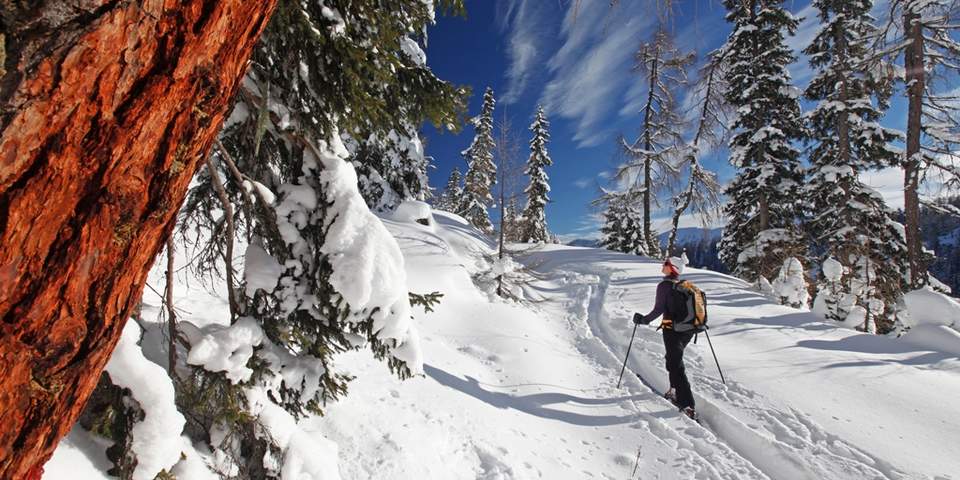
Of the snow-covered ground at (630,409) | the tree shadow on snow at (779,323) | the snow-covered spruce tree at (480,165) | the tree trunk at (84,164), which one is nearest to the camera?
the tree trunk at (84,164)

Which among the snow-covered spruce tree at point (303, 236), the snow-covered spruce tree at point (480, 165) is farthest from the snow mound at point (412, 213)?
the snow-covered spruce tree at point (303, 236)

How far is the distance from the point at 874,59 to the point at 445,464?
8.70 meters

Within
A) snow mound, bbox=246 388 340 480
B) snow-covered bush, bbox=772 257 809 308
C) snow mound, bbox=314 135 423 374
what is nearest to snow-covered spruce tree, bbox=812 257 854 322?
snow-covered bush, bbox=772 257 809 308

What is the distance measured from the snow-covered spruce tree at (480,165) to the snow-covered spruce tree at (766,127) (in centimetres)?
1166

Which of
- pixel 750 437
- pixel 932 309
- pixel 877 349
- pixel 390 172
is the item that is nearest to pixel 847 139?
pixel 932 309

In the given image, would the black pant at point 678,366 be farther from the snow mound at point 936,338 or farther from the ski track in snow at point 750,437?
the snow mound at point 936,338

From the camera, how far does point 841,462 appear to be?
4.20 meters

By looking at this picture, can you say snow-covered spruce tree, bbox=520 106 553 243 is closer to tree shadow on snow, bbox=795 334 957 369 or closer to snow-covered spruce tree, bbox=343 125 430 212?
snow-covered spruce tree, bbox=343 125 430 212

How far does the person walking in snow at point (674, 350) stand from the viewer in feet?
18.2

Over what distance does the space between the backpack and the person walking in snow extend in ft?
0.19

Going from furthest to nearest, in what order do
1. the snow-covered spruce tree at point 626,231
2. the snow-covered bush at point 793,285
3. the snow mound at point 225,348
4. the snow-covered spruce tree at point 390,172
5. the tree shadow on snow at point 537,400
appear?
the snow-covered spruce tree at point 626,231, the snow-covered spruce tree at point 390,172, the snow-covered bush at point 793,285, the tree shadow on snow at point 537,400, the snow mound at point 225,348

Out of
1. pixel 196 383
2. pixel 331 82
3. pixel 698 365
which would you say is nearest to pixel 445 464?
pixel 196 383

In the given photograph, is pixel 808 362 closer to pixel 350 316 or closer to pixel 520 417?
pixel 520 417

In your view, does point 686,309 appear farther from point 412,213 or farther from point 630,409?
point 412,213
